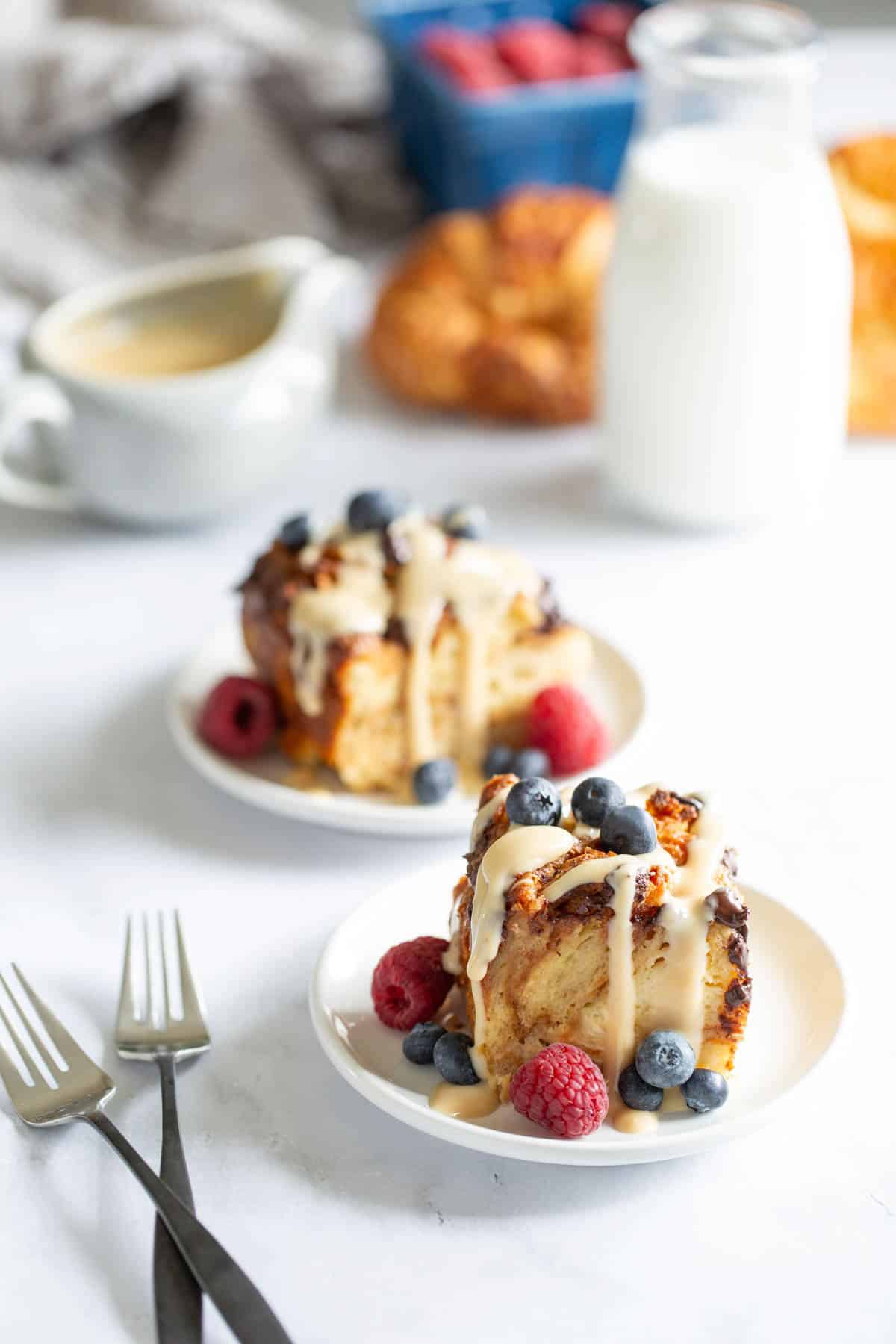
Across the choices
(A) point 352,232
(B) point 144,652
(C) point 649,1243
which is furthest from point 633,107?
(C) point 649,1243

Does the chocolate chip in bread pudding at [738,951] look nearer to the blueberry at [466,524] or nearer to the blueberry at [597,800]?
the blueberry at [597,800]

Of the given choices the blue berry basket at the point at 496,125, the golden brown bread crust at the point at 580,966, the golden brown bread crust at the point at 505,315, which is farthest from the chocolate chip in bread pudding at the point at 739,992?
the blue berry basket at the point at 496,125

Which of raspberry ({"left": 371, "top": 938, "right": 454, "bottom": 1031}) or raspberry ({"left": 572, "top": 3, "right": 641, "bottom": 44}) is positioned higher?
raspberry ({"left": 572, "top": 3, "right": 641, "bottom": 44})

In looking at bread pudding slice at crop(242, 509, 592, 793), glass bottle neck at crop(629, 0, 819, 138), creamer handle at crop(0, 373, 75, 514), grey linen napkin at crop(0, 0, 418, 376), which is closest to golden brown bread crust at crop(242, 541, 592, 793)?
bread pudding slice at crop(242, 509, 592, 793)

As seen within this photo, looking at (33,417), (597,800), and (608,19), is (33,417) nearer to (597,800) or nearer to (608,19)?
(597,800)

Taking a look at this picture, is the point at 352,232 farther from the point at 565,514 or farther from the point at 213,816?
the point at 213,816

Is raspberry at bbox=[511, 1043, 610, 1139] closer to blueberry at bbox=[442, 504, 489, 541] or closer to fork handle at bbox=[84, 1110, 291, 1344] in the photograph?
fork handle at bbox=[84, 1110, 291, 1344]
